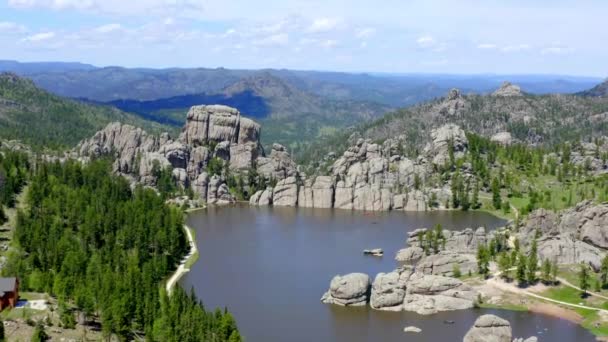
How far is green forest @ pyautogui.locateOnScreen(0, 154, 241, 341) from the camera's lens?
8919cm

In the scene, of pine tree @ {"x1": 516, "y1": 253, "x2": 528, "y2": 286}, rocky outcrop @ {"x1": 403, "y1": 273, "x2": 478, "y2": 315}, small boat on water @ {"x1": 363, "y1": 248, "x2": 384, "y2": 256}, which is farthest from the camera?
small boat on water @ {"x1": 363, "y1": 248, "x2": 384, "y2": 256}

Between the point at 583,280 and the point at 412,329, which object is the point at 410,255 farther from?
the point at 412,329

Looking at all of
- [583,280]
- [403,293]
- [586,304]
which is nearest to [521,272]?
[583,280]

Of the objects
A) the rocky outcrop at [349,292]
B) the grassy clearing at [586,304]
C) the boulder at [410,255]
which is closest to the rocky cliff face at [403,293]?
the rocky outcrop at [349,292]

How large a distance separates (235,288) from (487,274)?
4410 centimetres

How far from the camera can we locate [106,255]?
120 metres

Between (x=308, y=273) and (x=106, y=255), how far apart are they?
120 ft

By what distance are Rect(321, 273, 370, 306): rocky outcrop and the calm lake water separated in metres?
1.78

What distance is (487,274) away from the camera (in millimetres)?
124062

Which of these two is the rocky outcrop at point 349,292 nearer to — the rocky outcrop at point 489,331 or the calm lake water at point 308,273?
the calm lake water at point 308,273

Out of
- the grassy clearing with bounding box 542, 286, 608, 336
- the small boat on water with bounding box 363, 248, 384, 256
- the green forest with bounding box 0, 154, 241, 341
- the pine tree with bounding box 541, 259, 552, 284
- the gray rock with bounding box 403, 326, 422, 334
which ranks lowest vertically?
the small boat on water with bounding box 363, 248, 384, 256

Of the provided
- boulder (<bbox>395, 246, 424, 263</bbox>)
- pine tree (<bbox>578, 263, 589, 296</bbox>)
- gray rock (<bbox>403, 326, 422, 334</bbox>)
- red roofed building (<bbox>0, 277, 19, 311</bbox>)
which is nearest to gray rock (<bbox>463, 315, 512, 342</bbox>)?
gray rock (<bbox>403, 326, 422, 334</bbox>)

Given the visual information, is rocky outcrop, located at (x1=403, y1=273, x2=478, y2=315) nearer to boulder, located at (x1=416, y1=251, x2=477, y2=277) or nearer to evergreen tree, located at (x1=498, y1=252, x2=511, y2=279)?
evergreen tree, located at (x1=498, y1=252, x2=511, y2=279)

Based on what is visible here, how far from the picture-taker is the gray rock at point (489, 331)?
3555 inches
